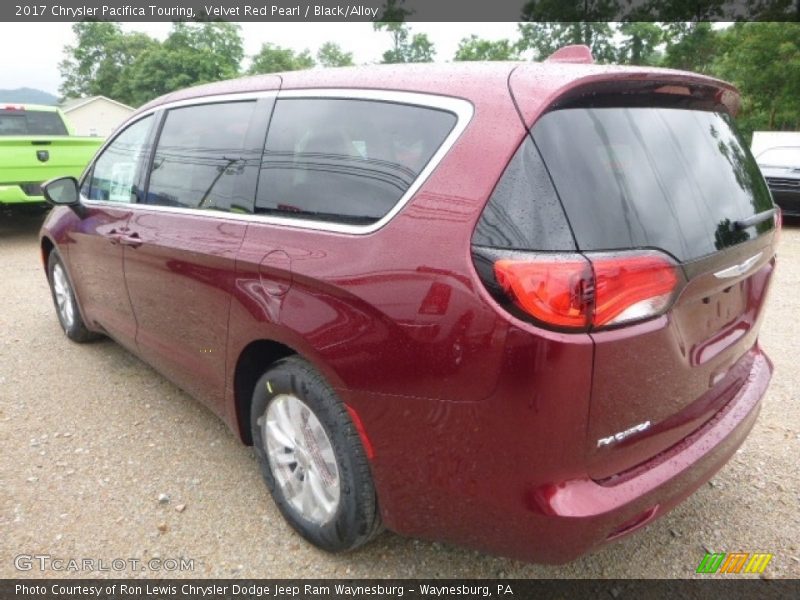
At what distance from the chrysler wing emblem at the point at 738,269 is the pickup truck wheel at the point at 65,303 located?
390cm

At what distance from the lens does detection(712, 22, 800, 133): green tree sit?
20.0m

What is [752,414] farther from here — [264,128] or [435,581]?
[264,128]

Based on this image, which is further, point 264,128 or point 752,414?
point 264,128

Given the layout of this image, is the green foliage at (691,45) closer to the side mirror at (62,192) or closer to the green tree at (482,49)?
the green tree at (482,49)

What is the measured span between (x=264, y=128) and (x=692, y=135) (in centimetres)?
155

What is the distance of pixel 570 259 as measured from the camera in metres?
1.43

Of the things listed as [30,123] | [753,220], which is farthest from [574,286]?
[30,123]

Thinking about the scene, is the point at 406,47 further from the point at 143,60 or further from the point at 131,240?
A: the point at 131,240

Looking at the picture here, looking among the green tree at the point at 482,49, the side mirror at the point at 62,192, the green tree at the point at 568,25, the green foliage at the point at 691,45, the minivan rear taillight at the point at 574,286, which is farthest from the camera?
the green tree at the point at 482,49

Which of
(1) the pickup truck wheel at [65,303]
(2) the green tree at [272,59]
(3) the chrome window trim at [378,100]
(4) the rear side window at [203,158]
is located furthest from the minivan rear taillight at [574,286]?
(2) the green tree at [272,59]

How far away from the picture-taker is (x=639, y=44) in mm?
38938

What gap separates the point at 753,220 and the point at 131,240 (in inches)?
107

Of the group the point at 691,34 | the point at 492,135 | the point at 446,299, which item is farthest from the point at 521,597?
the point at 691,34

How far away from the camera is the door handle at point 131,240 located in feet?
9.39
